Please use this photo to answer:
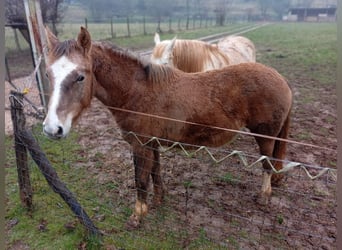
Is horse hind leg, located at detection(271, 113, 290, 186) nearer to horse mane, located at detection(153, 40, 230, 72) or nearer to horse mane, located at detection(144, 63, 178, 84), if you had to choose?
horse mane, located at detection(144, 63, 178, 84)

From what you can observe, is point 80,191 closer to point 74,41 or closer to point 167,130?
point 167,130

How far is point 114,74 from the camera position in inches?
93.6

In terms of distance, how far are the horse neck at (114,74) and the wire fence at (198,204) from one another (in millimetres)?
517

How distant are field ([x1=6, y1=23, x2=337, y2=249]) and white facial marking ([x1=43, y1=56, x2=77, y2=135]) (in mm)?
1061

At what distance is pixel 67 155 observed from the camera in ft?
12.6

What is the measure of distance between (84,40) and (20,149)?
1.32 m

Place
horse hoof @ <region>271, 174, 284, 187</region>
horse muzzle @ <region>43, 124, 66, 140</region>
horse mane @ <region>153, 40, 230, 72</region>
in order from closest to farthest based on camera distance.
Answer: horse muzzle @ <region>43, 124, 66, 140</region>
horse hoof @ <region>271, 174, 284, 187</region>
horse mane @ <region>153, 40, 230, 72</region>

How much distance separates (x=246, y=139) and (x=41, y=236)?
2.89 meters

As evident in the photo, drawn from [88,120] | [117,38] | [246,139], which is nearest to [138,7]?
[117,38]

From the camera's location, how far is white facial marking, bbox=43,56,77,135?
1830 mm

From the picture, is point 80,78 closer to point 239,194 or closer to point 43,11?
point 239,194

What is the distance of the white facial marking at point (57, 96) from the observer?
6.00ft

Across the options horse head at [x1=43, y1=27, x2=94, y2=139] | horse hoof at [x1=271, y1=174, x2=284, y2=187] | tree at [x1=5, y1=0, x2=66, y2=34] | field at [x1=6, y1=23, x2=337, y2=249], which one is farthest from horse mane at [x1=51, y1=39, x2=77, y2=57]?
tree at [x1=5, y1=0, x2=66, y2=34]

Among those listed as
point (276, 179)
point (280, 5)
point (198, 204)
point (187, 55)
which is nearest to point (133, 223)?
point (198, 204)
